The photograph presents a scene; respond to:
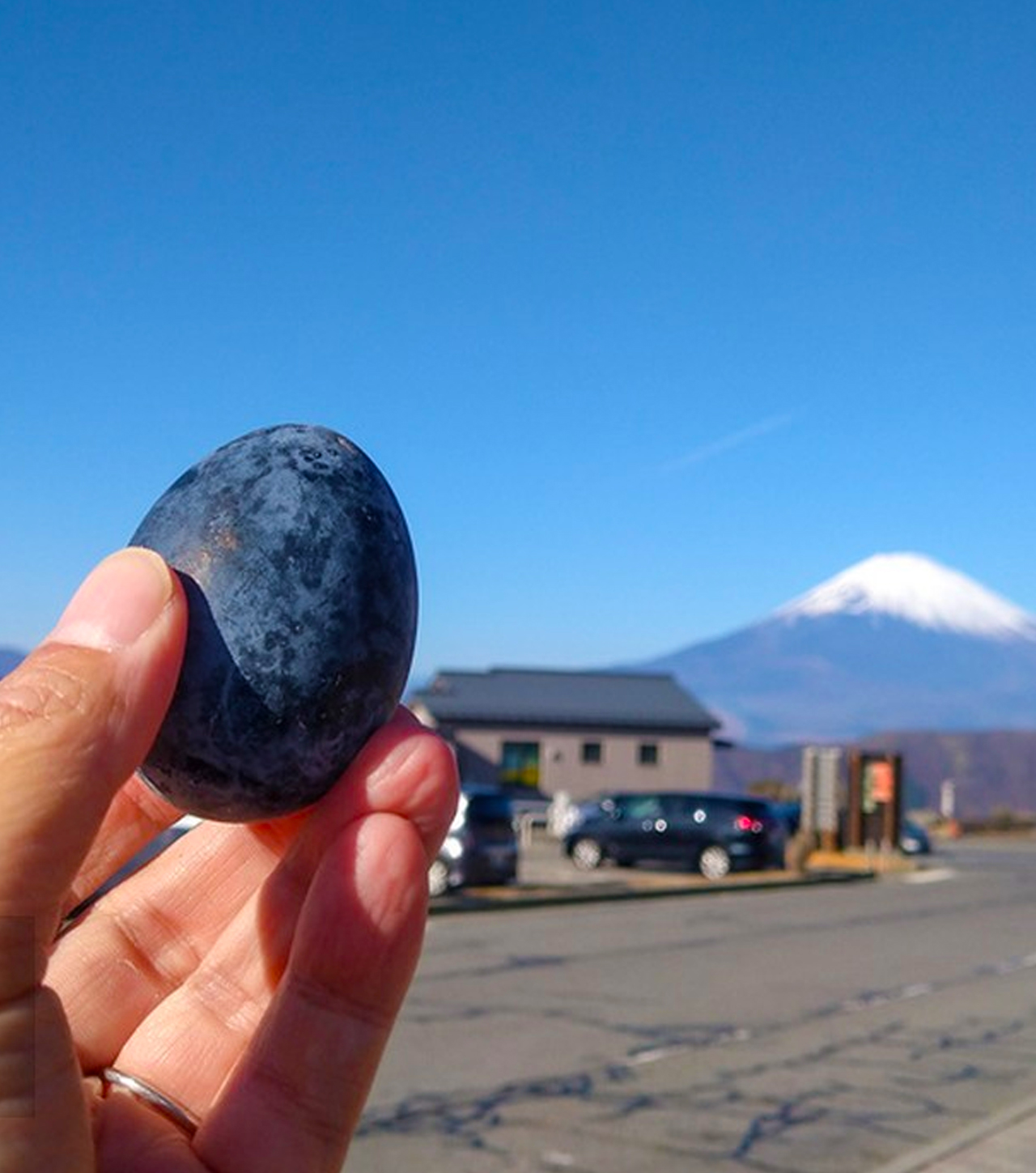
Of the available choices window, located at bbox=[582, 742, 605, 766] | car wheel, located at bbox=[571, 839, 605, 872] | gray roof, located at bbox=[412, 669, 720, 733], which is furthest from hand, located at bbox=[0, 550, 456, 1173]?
window, located at bbox=[582, 742, 605, 766]

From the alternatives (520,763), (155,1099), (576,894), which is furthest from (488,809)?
(520,763)

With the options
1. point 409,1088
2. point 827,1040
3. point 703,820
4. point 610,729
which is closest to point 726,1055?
point 827,1040

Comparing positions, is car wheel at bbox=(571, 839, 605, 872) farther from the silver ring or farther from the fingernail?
the fingernail

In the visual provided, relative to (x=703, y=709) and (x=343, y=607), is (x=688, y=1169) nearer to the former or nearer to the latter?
(x=343, y=607)

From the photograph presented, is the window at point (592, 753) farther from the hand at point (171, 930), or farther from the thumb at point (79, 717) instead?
the thumb at point (79, 717)

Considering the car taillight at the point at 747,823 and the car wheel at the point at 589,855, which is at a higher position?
the car taillight at the point at 747,823

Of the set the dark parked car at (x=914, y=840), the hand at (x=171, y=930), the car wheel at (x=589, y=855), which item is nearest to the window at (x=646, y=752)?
the dark parked car at (x=914, y=840)
